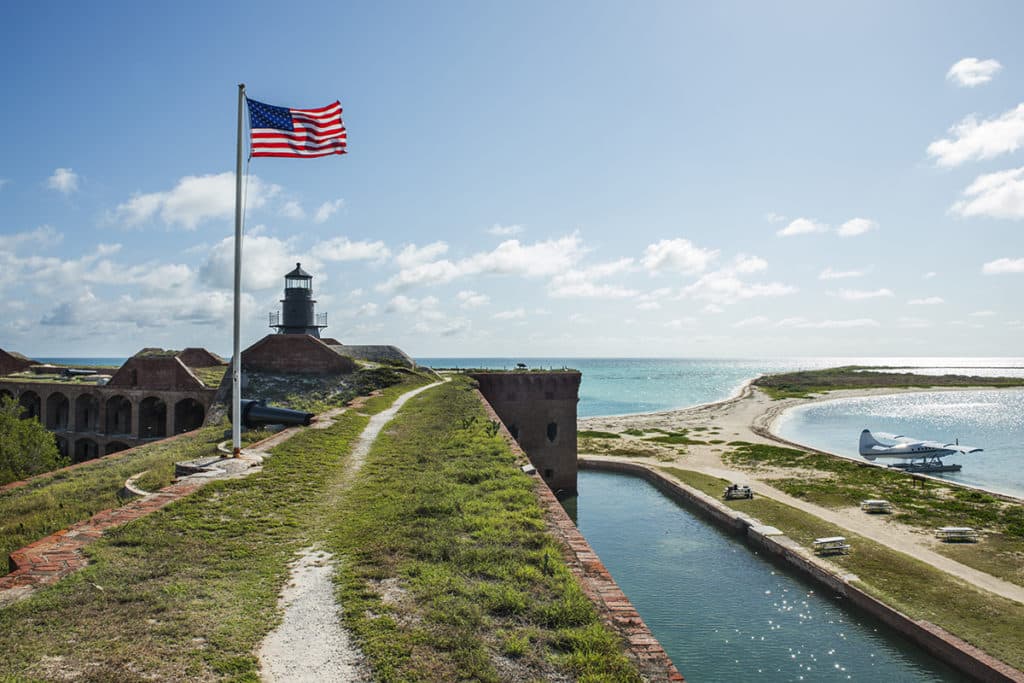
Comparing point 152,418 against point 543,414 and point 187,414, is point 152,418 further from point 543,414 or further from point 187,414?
point 543,414

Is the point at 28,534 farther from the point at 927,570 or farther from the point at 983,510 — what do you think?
the point at 983,510

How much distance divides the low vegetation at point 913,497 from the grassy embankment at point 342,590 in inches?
708

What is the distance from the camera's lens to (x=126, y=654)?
14.0 ft

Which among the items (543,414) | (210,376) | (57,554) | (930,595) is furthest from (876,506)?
(210,376)

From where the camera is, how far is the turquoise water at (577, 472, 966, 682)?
13102 millimetres

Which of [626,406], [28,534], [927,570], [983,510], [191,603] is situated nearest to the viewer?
[191,603]

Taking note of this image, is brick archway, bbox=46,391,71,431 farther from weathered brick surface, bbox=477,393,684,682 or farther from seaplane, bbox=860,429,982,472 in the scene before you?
seaplane, bbox=860,429,982,472

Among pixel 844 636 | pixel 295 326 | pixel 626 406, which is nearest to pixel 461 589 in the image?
pixel 844 636

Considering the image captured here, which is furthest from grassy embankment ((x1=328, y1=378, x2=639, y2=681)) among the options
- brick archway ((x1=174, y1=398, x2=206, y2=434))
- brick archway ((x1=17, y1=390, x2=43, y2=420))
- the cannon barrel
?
brick archway ((x1=17, y1=390, x2=43, y2=420))

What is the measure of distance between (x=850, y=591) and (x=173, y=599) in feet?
57.5

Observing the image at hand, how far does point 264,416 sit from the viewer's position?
1530 centimetres

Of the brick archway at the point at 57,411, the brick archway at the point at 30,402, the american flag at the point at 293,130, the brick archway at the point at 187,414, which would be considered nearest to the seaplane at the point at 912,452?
the american flag at the point at 293,130

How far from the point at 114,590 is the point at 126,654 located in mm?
1272

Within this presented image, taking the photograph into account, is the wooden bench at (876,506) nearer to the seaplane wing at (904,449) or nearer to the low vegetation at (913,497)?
the low vegetation at (913,497)
